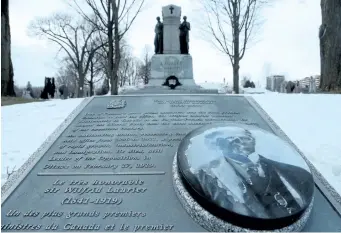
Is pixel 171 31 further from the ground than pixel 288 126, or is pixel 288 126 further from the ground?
pixel 171 31

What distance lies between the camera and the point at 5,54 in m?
13.0

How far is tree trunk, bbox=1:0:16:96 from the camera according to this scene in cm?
1272

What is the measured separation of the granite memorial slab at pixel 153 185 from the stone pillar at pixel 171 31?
11.0 meters

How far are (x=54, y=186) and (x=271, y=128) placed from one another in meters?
2.15

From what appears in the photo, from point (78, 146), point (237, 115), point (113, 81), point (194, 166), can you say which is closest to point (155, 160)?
point (194, 166)

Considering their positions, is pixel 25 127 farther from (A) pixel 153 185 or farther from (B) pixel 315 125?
(B) pixel 315 125

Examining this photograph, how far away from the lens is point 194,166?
2699 mm

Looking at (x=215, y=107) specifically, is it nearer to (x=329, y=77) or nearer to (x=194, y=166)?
(x=194, y=166)

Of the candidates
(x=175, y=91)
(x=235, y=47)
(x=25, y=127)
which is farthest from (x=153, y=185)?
(x=235, y=47)

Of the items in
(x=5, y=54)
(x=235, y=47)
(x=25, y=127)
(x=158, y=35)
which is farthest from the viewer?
(x=235, y=47)

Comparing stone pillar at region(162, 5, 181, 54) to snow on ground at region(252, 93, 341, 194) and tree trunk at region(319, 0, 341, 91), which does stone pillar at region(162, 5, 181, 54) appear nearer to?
tree trunk at region(319, 0, 341, 91)

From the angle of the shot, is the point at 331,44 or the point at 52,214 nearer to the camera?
the point at 52,214

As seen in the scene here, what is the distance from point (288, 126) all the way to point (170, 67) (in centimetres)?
842

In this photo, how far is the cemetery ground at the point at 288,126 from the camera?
4.79m
